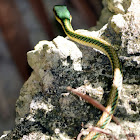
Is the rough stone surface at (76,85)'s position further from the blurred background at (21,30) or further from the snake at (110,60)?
the blurred background at (21,30)

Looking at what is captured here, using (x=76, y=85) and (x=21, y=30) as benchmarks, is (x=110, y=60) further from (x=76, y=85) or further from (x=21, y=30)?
(x=21, y=30)

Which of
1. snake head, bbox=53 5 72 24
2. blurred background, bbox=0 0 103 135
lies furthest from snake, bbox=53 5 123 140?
blurred background, bbox=0 0 103 135

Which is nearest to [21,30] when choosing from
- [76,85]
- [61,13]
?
[61,13]

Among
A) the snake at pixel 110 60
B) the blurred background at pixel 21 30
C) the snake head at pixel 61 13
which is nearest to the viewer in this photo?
the snake at pixel 110 60

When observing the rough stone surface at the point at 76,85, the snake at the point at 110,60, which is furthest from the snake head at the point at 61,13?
the rough stone surface at the point at 76,85

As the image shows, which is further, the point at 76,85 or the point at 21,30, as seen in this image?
the point at 21,30

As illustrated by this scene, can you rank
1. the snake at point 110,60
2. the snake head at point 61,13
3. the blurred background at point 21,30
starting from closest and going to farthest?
1. the snake at point 110,60
2. the blurred background at point 21,30
3. the snake head at point 61,13

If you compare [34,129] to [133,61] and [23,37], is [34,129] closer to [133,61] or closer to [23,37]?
[133,61]

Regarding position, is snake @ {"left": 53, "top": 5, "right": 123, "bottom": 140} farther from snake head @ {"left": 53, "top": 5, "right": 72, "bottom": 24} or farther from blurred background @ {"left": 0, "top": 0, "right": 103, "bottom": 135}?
blurred background @ {"left": 0, "top": 0, "right": 103, "bottom": 135}
